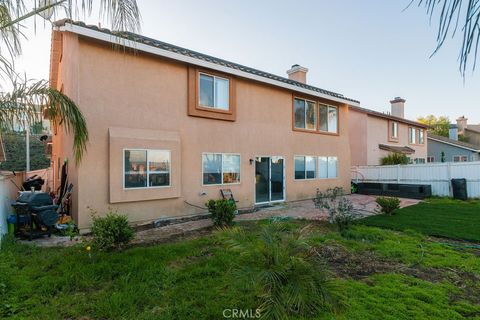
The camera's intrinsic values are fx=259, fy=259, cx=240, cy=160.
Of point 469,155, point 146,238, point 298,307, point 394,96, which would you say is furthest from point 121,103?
point 469,155

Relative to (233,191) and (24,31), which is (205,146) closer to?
(233,191)

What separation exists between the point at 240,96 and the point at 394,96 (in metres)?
21.7

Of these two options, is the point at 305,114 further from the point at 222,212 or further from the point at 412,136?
the point at 412,136

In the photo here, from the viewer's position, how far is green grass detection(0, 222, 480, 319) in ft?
11.4

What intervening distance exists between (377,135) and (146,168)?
1954cm

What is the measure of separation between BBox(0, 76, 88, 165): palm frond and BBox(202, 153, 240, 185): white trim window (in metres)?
5.38

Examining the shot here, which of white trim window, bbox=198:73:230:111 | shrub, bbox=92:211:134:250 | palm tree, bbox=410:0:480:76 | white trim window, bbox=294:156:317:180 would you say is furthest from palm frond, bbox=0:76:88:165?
white trim window, bbox=294:156:317:180

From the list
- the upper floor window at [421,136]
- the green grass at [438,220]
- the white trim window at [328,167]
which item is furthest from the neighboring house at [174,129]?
the upper floor window at [421,136]

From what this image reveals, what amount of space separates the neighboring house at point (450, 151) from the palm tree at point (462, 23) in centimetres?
3300

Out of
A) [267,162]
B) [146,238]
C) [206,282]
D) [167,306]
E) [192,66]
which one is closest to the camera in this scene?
[167,306]

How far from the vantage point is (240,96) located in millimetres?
11352

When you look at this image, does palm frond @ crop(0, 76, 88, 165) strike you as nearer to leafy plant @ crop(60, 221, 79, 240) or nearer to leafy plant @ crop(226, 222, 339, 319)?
leafy plant @ crop(60, 221, 79, 240)

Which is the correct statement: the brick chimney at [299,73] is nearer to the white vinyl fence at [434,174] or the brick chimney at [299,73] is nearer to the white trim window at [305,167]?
the white trim window at [305,167]

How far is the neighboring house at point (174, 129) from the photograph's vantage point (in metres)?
7.80
